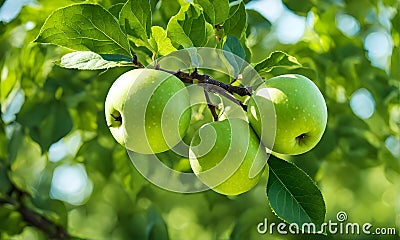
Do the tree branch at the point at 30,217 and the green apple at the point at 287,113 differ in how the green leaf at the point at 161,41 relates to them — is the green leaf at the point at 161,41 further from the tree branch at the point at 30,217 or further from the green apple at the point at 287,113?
the tree branch at the point at 30,217

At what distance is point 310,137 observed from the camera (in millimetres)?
800

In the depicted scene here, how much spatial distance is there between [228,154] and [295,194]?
0.41 feet

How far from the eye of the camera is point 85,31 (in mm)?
823

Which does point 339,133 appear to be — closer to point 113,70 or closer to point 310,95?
point 113,70

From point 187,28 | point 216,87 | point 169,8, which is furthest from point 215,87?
point 169,8

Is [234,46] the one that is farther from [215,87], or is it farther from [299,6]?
[299,6]

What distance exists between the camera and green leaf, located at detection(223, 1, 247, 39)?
0.95m

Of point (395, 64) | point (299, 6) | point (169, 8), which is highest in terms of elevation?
point (169, 8)

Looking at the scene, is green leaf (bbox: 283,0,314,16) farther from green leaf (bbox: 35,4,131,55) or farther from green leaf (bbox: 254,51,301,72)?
green leaf (bbox: 35,4,131,55)

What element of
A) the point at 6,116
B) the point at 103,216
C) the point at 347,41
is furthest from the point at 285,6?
the point at 103,216

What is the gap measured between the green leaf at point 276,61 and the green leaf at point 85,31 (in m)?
0.22

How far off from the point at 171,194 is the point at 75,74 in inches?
34.2

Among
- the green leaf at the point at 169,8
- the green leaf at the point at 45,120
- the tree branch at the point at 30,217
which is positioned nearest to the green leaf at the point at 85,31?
the green leaf at the point at 169,8

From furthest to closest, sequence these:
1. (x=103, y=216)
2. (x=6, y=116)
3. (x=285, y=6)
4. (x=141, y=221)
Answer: (x=103, y=216) < (x=141, y=221) < (x=6, y=116) < (x=285, y=6)
